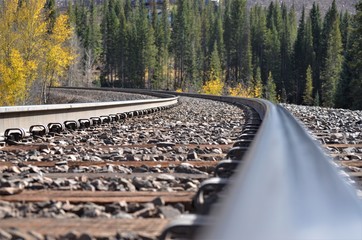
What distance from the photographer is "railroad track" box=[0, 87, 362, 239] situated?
130 cm

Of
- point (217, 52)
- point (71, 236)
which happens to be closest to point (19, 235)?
point (71, 236)

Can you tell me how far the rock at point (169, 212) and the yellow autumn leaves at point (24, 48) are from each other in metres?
24.0

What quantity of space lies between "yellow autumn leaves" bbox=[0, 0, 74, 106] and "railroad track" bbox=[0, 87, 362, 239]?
68.2 feet

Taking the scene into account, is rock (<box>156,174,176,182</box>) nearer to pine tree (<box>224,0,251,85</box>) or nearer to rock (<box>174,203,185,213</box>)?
rock (<box>174,203,185,213</box>)

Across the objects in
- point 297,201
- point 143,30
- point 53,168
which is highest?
point 143,30

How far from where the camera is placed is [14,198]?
9.46ft

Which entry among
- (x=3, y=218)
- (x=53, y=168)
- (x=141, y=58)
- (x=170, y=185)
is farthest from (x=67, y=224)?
(x=141, y=58)

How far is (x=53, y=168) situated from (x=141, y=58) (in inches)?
3658

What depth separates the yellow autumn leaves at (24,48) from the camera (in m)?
25.5

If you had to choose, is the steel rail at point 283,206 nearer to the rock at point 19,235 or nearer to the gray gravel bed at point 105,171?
the rock at point 19,235

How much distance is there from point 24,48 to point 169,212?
27.9 meters

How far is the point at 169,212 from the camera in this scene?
248 centimetres

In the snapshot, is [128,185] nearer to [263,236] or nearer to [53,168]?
[53,168]

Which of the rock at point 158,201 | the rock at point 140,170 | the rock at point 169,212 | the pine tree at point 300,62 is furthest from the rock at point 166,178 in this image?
the pine tree at point 300,62
